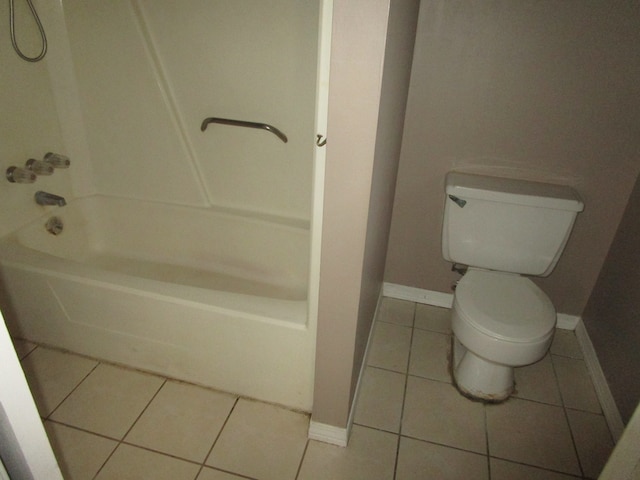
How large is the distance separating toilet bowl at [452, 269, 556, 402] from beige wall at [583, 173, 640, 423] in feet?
0.94

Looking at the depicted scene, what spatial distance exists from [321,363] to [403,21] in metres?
1.05

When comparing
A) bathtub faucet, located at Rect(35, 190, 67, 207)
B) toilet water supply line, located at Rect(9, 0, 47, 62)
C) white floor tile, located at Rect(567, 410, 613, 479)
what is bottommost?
white floor tile, located at Rect(567, 410, 613, 479)

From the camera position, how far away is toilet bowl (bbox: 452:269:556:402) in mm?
1477

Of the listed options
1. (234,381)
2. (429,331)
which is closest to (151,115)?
(234,381)

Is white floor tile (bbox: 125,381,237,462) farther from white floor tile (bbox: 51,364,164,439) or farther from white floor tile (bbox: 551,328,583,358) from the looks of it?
white floor tile (bbox: 551,328,583,358)

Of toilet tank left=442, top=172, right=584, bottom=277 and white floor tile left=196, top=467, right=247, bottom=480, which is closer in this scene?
white floor tile left=196, top=467, right=247, bottom=480

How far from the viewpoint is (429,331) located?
2.05 metres

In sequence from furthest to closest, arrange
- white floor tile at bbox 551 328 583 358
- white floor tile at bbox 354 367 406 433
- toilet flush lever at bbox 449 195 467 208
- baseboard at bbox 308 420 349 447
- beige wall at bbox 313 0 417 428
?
white floor tile at bbox 551 328 583 358
toilet flush lever at bbox 449 195 467 208
white floor tile at bbox 354 367 406 433
baseboard at bbox 308 420 349 447
beige wall at bbox 313 0 417 428

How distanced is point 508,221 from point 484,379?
0.64m

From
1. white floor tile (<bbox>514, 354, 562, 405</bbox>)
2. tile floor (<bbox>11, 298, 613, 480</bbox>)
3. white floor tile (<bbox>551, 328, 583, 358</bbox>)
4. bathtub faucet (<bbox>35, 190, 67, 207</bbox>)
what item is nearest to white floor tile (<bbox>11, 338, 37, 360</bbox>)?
→ tile floor (<bbox>11, 298, 613, 480</bbox>)

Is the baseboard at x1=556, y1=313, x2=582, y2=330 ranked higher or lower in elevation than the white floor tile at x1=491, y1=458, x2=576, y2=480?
higher

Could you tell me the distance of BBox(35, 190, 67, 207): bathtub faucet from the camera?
1961 millimetres

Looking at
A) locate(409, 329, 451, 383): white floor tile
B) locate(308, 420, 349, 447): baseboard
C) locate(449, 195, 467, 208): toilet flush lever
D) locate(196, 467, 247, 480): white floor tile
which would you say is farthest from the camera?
locate(409, 329, 451, 383): white floor tile

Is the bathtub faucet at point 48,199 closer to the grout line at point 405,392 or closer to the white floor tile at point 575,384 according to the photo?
the grout line at point 405,392
